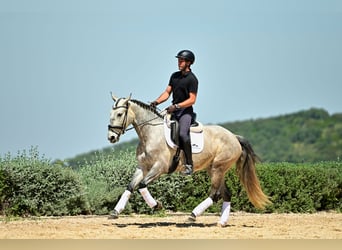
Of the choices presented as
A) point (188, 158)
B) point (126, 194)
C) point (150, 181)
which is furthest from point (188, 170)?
point (126, 194)

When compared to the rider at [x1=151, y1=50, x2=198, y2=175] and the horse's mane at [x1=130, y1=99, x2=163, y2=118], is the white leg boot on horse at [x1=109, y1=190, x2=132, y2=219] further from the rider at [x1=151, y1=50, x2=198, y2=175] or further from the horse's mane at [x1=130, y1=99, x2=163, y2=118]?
the horse's mane at [x1=130, y1=99, x2=163, y2=118]

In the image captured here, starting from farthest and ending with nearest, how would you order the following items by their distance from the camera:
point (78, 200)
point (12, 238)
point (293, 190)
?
point (293, 190) → point (78, 200) → point (12, 238)

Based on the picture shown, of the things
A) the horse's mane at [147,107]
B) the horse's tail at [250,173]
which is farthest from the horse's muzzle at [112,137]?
the horse's tail at [250,173]

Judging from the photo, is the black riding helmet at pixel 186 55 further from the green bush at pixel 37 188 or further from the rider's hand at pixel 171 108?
the green bush at pixel 37 188

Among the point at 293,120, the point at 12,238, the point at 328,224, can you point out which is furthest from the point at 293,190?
the point at 293,120

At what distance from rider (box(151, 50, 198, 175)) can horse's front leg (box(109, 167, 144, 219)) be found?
0.80 metres

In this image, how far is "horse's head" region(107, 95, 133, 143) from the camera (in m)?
12.9

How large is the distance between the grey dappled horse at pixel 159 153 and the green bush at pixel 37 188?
3.07 metres

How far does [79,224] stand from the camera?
13.4 metres

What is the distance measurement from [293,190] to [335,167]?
71.5 inches

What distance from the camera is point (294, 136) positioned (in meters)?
60.7

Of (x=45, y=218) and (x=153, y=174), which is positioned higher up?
(x=153, y=174)

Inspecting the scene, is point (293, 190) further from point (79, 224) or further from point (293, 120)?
point (293, 120)

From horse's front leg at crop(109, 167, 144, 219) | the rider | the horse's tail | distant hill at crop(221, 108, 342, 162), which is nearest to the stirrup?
the rider
